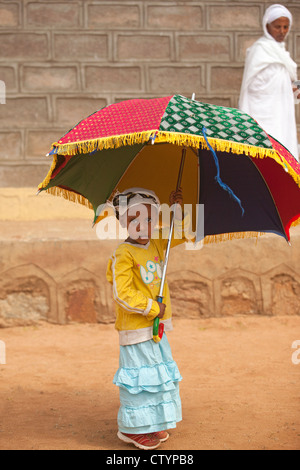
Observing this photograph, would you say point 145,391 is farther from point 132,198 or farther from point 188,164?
point 188,164

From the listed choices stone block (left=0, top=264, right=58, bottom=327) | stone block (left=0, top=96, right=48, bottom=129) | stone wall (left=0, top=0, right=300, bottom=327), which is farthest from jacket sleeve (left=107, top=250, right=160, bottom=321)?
stone block (left=0, top=96, right=48, bottom=129)

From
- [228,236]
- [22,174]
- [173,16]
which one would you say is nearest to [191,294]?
[22,174]

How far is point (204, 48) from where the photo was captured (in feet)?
28.0

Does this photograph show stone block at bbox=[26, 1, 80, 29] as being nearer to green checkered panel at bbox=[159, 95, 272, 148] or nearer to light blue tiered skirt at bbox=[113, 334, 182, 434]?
green checkered panel at bbox=[159, 95, 272, 148]

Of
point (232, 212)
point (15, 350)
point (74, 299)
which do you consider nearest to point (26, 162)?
point (74, 299)

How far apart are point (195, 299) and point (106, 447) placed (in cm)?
348

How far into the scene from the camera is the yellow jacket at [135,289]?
3836 millimetres

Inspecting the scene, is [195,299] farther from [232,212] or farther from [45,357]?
[232,212]

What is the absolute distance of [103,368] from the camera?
5926 millimetres

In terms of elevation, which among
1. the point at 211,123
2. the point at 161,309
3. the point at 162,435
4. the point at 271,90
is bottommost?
the point at 162,435

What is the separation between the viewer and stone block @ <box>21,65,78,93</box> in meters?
8.29

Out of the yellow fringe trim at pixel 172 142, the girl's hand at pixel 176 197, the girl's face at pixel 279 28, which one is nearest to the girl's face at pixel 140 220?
the girl's hand at pixel 176 197

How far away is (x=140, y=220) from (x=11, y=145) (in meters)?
4.66

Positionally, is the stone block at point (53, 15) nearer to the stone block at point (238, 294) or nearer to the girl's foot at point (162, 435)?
the stone block at point (238, 294)
